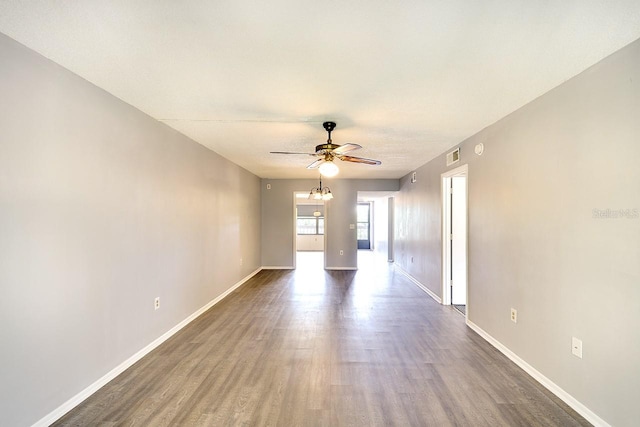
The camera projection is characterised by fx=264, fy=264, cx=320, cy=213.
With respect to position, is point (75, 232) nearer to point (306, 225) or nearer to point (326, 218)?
point (326, 218)

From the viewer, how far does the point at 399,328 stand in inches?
132

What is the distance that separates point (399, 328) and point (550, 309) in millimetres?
1619

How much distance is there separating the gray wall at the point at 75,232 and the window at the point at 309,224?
28.3 ft

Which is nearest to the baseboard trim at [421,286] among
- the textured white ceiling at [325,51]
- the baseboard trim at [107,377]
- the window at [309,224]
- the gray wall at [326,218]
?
the gray wall at [326,218]

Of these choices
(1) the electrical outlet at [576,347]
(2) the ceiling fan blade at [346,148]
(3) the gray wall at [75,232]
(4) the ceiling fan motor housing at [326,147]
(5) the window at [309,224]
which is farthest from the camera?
(5) the window at [309,224]

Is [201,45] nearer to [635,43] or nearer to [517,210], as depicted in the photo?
[635,43]

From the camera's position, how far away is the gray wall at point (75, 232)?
1.58 m

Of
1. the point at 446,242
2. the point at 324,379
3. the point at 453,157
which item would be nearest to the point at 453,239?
the point at 446,242

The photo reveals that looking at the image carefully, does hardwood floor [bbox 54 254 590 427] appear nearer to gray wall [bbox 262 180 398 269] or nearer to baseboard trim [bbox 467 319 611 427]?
baseboard trim [bbox 467 319 611 427]

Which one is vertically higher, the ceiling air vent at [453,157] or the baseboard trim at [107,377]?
the ceiling air vent at [453,157]

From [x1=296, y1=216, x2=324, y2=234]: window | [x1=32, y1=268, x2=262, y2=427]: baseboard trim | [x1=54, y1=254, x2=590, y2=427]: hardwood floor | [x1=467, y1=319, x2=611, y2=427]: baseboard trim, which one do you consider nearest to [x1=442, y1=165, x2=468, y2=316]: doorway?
[x1=54, y1=254, x2=590, y2=427]: hardwood floor

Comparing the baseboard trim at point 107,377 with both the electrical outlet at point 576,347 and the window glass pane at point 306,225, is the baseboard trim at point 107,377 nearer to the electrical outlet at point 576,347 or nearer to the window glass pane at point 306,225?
the electrical outlet at point 576,347

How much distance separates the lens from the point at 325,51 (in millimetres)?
1663

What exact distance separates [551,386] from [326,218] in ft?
17.8
